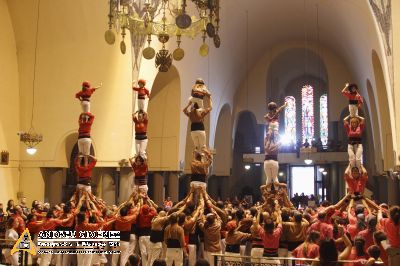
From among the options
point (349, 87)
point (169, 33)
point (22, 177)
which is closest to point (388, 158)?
point (349, 87)

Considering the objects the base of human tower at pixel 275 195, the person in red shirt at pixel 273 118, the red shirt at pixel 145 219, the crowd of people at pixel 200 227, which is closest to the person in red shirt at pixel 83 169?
the crowd of people at pixel 200 227

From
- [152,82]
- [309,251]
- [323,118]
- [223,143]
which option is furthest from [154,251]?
[323,118]

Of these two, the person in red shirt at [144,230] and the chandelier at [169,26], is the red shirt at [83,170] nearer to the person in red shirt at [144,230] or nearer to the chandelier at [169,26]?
the person in red shirt at [144,230]

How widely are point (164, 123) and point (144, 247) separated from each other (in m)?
9.09

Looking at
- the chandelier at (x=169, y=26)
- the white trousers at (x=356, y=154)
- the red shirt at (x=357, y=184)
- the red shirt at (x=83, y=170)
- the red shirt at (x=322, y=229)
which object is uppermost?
the chandelier at (x=169, y=26)

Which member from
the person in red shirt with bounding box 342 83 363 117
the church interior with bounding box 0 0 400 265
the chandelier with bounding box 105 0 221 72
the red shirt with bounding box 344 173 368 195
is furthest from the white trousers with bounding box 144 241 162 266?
the person in red shirt with bounding box 342 83 363 117

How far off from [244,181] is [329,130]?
5613 millimetres

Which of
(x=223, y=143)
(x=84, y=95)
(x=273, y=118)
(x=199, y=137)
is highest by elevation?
(x=223, y=143)

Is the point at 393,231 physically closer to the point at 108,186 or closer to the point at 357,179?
the point at 357,179

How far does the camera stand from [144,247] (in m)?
11.0

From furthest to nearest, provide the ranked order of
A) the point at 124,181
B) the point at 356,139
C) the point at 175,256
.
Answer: the point at 124,181 < the point at 356,139 < the point at 175,256

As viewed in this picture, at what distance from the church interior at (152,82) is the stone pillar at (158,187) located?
5 cm

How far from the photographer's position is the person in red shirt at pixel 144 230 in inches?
431

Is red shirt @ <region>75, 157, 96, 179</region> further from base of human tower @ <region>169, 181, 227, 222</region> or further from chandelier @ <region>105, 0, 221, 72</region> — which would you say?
chandelier @ <region>105, 0, 221, 72</region>
